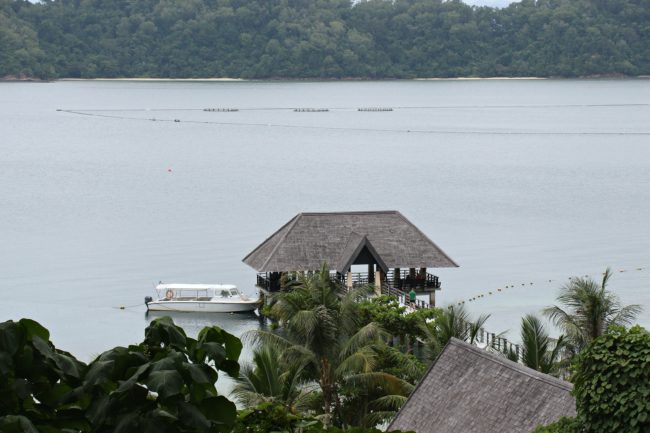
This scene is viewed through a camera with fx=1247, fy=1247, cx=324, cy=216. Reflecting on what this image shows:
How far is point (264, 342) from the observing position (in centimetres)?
2412

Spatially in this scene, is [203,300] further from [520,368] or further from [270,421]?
[270,421]

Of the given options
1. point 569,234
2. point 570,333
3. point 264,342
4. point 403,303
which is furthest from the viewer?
point 569,234

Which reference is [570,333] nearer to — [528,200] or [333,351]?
[333,351]

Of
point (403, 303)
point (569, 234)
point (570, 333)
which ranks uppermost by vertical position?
point (570, 333)

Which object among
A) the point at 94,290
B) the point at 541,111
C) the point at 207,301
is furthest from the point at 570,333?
the point at 541,111

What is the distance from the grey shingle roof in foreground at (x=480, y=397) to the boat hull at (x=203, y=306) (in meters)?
27.6

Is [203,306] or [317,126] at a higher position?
[203,306]

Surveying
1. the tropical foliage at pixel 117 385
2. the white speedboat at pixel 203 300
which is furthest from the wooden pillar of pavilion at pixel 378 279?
the tropical foliage at pixel 117 385

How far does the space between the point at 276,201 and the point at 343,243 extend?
40.9m

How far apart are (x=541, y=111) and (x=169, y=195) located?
118 metres

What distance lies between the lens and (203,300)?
157ft

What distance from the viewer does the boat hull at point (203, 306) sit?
154 feet

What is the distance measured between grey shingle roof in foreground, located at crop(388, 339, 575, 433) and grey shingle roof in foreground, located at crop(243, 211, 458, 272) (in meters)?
21.2

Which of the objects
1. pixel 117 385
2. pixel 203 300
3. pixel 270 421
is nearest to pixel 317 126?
pixel 203 300
